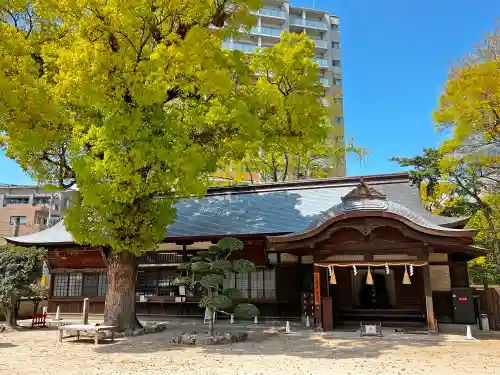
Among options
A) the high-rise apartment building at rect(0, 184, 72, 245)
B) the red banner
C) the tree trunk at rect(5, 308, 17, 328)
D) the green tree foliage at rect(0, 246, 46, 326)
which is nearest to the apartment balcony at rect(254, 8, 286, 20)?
the high-rise apartment building at rect(0, 184, 72, 245)

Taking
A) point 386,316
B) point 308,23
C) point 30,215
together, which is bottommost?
point 386,316

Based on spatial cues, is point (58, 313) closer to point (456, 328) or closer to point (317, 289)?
point (317, 289)

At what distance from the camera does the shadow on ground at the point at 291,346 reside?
10.1 m

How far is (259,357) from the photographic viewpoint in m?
9.62

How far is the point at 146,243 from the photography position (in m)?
12.3

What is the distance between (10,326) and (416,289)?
48.8 feet

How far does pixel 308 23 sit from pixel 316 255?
5083 centimetres

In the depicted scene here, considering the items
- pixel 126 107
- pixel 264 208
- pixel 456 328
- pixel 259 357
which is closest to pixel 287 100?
pixel 126 107

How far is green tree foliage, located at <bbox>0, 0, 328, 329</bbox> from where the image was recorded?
10.6 meters

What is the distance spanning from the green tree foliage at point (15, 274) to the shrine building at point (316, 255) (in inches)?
90.7

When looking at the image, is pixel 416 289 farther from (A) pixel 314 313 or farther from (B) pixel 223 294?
(B) pixel 223 294

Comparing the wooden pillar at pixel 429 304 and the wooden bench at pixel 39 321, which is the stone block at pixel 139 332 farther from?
the wooden pillar at pixel 429 304

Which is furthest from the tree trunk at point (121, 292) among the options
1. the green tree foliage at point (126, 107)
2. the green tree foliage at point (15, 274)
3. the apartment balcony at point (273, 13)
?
the apartment balcony at point (273, 13)

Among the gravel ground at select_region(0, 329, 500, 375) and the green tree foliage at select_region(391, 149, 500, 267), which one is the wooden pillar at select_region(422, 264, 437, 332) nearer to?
the gravel ground at select_region(0, 329, 500, 375)
